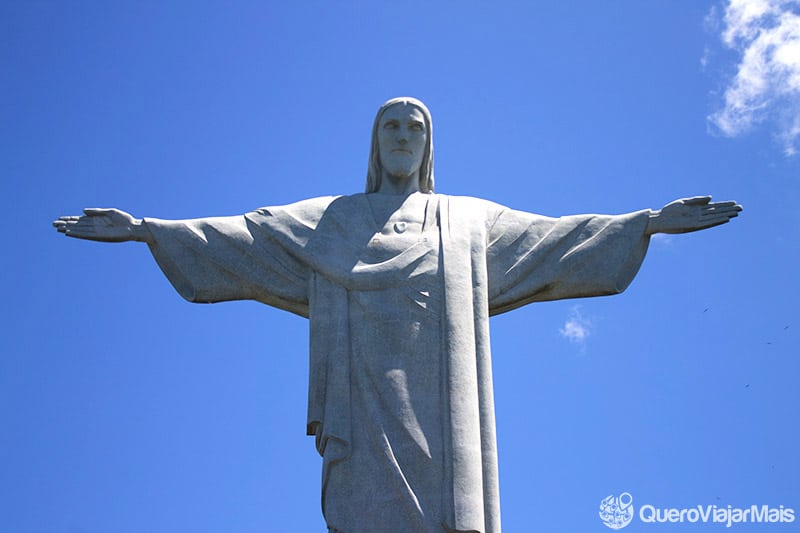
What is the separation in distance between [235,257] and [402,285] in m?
2.18

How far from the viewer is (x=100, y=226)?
14.1 meters

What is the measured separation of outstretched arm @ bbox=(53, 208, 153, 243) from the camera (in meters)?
14.1

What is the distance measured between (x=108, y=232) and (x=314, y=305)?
2.69 m

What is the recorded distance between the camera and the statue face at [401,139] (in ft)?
48.2

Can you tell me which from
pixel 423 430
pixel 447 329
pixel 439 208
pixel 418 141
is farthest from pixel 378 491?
pixel 418 141

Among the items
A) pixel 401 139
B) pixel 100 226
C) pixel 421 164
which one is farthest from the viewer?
pixel 421 164

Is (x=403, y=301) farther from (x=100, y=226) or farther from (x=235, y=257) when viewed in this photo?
(x=100, y=226)

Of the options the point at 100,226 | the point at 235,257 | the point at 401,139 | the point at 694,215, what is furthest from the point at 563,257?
the point at 100,226

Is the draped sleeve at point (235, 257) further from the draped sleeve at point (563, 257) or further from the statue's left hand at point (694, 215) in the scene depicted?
the statue's left hand at point (694, 215)

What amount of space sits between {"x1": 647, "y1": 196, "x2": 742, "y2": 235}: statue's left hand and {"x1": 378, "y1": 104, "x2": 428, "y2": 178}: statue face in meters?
3.11

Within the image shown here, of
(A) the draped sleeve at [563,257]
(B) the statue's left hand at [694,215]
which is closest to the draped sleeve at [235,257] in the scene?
(A) the draped sleeve at [563,257]

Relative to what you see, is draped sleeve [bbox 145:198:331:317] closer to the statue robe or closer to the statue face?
the statue robe

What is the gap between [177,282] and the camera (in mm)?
14281

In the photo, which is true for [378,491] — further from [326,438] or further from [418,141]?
[418,141]
